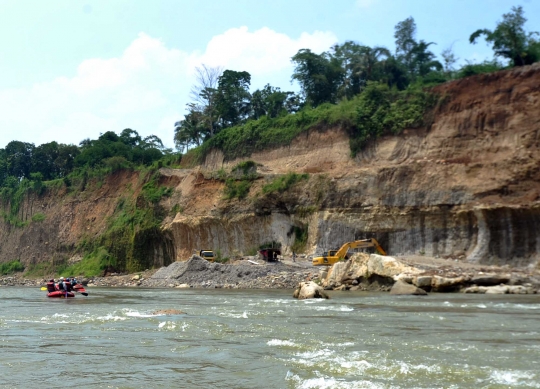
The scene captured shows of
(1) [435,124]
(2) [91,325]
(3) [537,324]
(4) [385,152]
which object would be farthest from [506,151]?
(2) [91,325]

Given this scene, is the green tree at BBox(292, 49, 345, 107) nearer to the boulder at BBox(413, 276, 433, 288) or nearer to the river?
the boulder at BBox(413, 276, 433, 288)

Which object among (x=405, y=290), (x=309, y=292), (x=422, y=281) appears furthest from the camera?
(x=422, y=281)

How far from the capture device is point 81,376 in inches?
382

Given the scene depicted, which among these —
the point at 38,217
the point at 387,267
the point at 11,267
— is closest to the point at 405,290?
the point at 387,267

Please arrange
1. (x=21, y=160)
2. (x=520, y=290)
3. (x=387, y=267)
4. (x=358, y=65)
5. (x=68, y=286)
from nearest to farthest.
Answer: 1. (x=520, y=290)
2. (x=387, y=267)
3. (x=68, y=286)
4. (x=358, y=65)
5. (x=21, y=160)

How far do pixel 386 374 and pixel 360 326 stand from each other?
19.1ft

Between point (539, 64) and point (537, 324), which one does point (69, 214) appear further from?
point (537, 324)

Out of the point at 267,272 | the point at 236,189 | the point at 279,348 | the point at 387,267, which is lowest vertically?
the point at 279,348

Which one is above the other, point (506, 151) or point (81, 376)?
point (506, 151)

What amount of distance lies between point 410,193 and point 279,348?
30.4 metres

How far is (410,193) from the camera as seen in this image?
1612 inches

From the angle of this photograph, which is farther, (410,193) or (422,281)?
(410,193)

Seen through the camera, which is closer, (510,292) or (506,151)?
(510,292)

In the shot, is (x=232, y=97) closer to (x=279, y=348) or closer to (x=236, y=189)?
(x=236, y=189)
